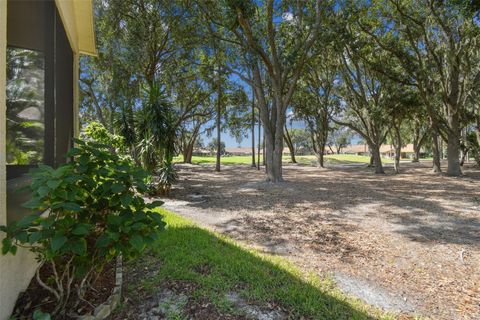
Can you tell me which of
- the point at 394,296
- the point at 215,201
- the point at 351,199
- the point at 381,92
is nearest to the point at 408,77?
the point at 381,92

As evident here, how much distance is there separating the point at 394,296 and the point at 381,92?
1517 centimetres

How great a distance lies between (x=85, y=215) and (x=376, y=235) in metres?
4.69

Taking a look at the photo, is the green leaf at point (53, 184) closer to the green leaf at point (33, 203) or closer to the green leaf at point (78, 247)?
the green leaf at point (33, 203)

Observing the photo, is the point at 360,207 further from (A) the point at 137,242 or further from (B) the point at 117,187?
(B) the point at 117,187

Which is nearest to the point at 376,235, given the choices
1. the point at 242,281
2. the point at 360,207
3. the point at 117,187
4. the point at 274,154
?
the point at 360,207

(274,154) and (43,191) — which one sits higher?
(274,154)

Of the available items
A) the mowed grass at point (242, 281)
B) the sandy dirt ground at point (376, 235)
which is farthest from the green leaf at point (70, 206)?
the sandy dirt ground at point (376, 235)

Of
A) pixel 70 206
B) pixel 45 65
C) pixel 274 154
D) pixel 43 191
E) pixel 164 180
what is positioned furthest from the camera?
pixel 274 154

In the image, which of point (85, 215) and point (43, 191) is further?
point (85, 215)

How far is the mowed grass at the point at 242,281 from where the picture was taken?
2572 mm

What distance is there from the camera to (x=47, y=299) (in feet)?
7.79

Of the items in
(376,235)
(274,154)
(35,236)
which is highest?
(274,154)

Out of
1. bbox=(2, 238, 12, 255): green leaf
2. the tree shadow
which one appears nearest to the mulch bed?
bbox=(2, 238, 12, 255): green leaf

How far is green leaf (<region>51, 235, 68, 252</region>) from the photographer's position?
1.75m
